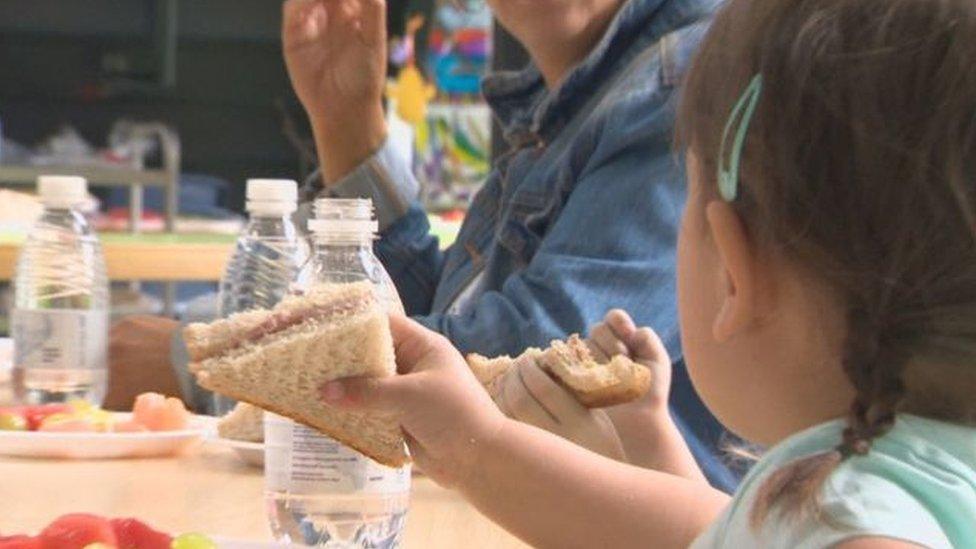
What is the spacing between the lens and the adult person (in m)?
1.75

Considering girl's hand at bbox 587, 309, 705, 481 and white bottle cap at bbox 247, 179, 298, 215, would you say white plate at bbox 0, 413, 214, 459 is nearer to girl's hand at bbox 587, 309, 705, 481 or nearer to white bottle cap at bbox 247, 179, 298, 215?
white bottle cap at bbox 247, 179, 298, 215

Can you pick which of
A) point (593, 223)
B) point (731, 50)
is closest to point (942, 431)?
point (731, 50)

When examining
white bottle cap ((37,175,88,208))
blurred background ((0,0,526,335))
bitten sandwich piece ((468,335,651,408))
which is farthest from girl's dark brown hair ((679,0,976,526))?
blurred background ((0,0,526,335))

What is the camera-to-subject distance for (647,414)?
4.23 feet

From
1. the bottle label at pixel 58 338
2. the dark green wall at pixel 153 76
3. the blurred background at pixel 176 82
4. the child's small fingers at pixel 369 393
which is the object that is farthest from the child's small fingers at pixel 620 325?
the dark green wall at pixel 153 76

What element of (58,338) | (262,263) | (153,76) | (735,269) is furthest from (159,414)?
→ (153,76)

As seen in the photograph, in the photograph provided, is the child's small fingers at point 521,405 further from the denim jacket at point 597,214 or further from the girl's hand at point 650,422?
the denim jacket at point 597,214

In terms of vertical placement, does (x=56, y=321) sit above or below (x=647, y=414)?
below

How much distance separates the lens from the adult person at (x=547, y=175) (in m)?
1.75

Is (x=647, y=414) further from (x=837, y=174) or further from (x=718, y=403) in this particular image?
(x=837, y=174)

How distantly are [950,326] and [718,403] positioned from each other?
143 millimetres

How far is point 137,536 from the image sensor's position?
42.0 inches

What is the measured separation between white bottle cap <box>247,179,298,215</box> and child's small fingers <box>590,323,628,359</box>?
2.04ft

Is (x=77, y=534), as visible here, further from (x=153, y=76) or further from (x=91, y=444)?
(x=153, y=76)
